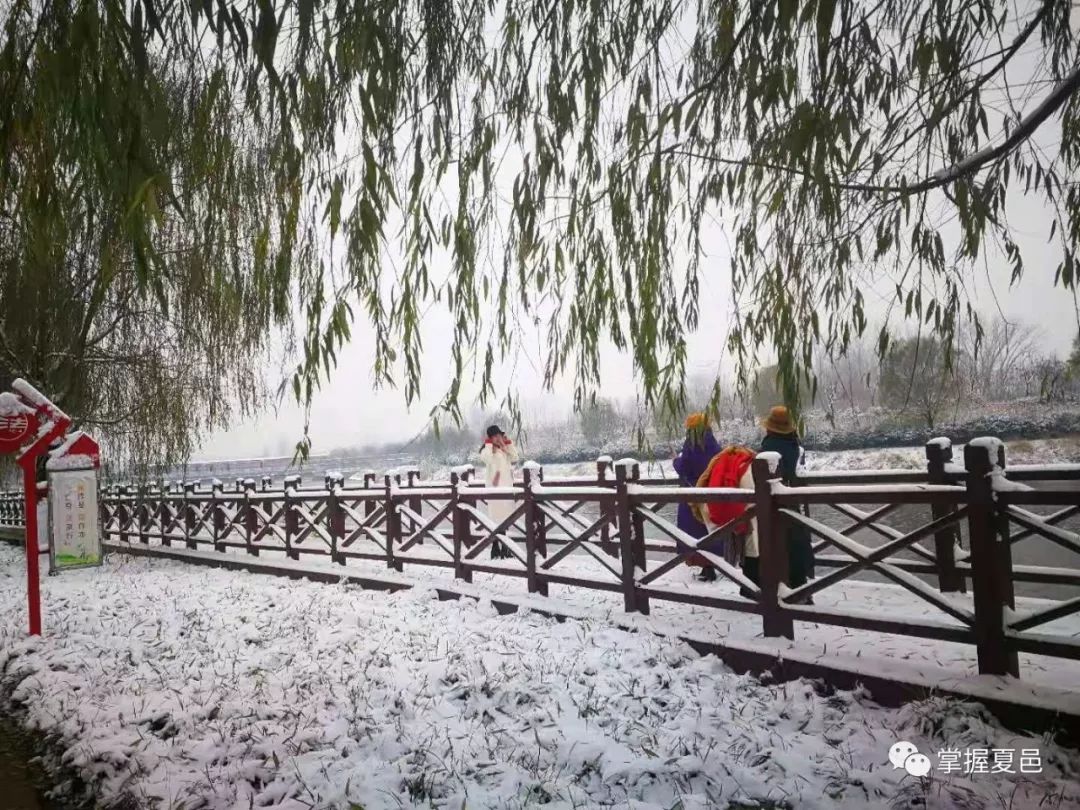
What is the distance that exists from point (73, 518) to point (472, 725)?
857 centimetres

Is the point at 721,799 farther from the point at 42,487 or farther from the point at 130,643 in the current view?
the point at 42,487

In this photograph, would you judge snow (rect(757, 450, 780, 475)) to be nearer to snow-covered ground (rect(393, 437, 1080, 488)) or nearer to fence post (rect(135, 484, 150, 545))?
snow-covered ground (rect(393, 437, 1080, 488))

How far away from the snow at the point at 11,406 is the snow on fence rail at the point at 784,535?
3740 mm

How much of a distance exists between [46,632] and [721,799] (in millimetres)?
6715

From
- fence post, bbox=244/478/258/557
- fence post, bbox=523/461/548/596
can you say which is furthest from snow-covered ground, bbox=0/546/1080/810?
fence post, bbox=244/478/258/557

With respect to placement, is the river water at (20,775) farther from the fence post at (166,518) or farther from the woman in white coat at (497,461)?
the fence post at (166,518)

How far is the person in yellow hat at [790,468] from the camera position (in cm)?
479

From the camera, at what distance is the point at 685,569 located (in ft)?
22.0

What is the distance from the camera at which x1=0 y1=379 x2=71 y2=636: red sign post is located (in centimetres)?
605

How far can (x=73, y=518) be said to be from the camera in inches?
360

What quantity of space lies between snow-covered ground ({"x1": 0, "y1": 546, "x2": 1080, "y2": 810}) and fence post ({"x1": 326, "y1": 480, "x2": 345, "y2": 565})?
3.33 metres

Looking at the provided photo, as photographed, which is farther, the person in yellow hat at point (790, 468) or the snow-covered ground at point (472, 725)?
the person in yellow hat at point (790, 468)

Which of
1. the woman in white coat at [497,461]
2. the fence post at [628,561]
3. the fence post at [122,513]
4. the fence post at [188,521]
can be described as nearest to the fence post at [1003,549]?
the fence post at [628,561]

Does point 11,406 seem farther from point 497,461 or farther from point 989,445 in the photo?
point 989,445
